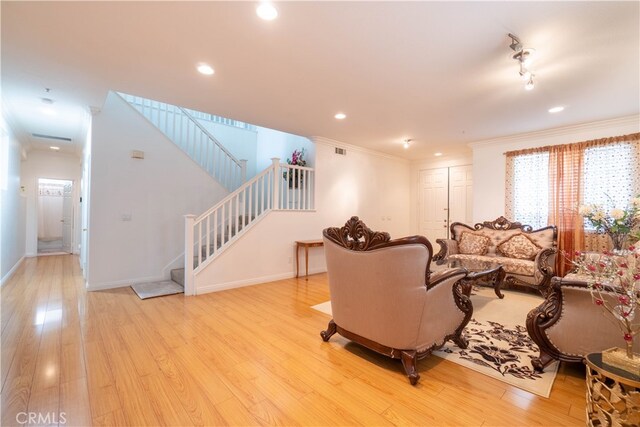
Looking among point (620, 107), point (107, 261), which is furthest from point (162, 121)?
point (620, 107)

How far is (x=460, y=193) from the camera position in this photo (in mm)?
6594

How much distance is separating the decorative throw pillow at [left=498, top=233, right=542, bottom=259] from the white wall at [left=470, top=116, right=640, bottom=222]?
2.85ft

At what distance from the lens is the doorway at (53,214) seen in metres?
7.95

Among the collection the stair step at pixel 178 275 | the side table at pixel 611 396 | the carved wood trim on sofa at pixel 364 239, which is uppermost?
the carved wood trim on sofa at pixel 364 239

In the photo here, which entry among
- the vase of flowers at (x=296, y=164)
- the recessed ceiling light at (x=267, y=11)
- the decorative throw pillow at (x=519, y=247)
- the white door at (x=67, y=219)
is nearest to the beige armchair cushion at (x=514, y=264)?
the decorative throw pillow at (x=519, y=247)

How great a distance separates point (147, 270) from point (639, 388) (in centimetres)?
539

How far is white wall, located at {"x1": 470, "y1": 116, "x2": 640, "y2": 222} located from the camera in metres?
4.56

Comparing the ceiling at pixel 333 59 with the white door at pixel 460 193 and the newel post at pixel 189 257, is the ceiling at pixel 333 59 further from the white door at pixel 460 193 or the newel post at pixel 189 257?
the white door at pixel 460 193

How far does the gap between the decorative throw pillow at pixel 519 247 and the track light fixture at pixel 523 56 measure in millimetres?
2658

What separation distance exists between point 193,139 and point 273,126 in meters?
1.75

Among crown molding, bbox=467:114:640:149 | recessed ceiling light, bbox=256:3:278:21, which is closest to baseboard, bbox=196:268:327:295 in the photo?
recessed ceiling light, bbox=256:3:278:21

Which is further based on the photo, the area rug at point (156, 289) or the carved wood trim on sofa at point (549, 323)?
the area rug at point (156, 289)

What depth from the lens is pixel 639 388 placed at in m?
1.23

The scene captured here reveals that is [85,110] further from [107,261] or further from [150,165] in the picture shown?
[107,261]
